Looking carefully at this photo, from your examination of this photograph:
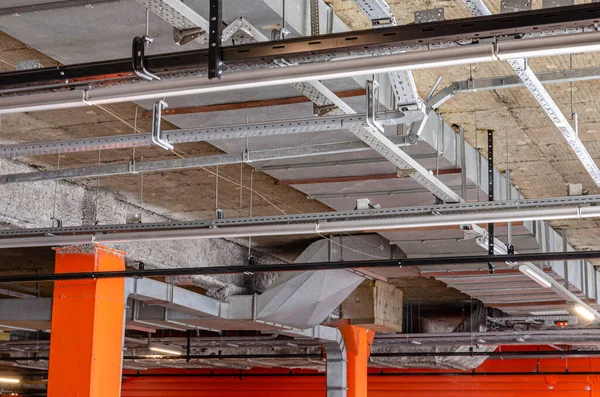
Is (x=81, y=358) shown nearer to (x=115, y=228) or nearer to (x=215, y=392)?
(x=115, y=228)

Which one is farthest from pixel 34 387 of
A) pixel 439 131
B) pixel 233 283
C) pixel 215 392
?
pixel 439 131

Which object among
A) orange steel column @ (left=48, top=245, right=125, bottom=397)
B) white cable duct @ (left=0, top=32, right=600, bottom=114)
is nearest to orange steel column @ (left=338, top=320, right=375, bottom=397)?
orange steel column @ (left=48, top=245, right=125, bottom=397)

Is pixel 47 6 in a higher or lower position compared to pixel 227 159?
higher

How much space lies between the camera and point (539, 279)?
9.53 meters

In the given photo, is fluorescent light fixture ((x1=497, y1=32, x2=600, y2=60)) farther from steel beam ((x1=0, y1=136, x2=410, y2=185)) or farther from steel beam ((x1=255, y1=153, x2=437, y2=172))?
steel beam ((x1=255, y1=153, x2=437, y2=172))

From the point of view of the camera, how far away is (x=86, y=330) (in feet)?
27.7

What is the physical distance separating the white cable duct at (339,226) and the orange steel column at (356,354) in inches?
290

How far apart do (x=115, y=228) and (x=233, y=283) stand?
4.68 m

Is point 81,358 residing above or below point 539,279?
below

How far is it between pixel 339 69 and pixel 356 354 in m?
11.2

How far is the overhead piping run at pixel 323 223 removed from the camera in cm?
627

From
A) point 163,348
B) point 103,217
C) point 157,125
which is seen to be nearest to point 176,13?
point 157,125

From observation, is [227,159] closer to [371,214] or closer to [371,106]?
[371,214]

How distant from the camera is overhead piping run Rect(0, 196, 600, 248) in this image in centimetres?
627
